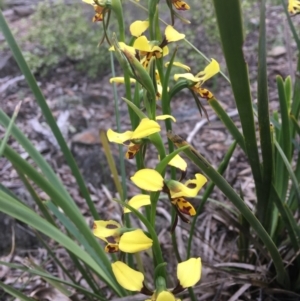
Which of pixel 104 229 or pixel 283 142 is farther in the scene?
pixel 283 142

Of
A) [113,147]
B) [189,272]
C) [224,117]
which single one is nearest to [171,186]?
[189,272]

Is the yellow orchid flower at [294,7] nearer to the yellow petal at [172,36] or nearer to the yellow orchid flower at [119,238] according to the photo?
the yellow petal at [172,36]

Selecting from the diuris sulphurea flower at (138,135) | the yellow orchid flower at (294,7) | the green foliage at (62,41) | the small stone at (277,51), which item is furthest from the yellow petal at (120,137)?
the small stone at (277,51)

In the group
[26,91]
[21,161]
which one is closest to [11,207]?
[21,161]

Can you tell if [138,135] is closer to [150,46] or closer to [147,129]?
[147,129]

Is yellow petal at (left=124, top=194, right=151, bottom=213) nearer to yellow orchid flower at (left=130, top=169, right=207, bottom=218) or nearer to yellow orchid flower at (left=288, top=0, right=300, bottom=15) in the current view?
yellow orchid flower at (left=130, top=169, right=207, bottom=218)

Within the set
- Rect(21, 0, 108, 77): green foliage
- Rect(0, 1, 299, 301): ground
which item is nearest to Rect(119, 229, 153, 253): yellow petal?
Rect(0, 1, 299, 301): ground
